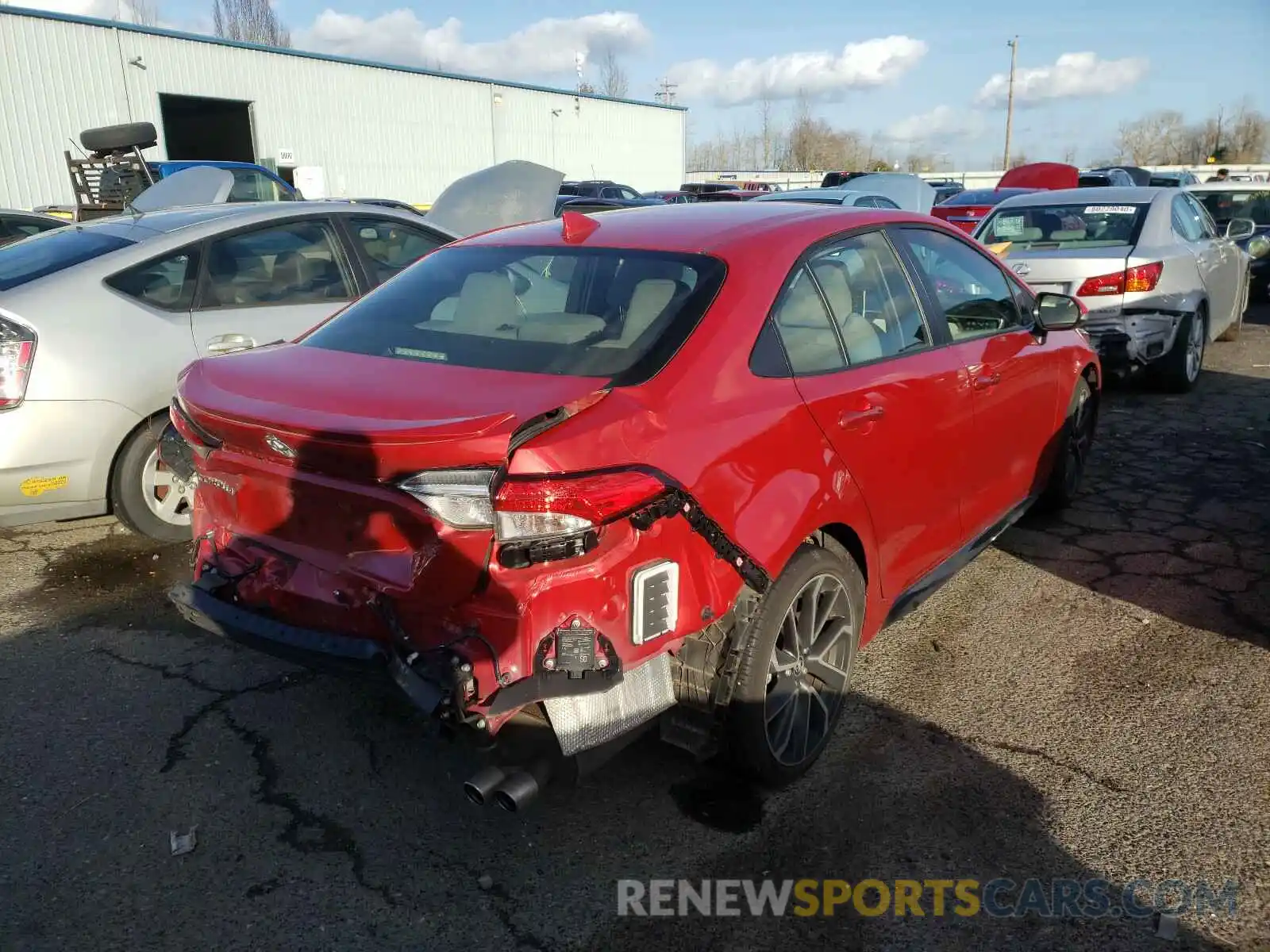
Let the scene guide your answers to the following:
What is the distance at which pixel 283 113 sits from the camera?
2789cm

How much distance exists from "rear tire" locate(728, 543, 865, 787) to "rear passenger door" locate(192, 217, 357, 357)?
3.29m

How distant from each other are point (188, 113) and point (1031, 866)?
107ft

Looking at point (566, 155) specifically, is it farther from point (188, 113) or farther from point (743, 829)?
point (743, 829)

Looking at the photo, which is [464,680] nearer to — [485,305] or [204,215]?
[485,305]

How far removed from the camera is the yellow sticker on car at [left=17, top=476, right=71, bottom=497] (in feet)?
14.2

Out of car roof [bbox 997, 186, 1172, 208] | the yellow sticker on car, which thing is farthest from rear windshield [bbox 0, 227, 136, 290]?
car roof [bbox 997, 186, 1172, 208]

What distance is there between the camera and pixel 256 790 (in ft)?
9.78

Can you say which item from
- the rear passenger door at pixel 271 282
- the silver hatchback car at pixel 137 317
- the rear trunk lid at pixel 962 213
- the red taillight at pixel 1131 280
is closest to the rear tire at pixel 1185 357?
the red taillight at pixel 1131 280

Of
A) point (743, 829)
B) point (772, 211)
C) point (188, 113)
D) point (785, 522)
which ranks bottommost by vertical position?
point (743, 829)

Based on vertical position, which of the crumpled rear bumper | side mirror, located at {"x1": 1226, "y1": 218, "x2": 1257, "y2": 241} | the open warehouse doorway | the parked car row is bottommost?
the crumpled rear bumper

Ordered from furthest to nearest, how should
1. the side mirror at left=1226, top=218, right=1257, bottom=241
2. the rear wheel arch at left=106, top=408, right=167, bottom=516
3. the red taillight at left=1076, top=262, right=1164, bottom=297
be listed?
the side mirror at left=1226, top=218, right=1257, bottom=241 < the red taillight at left=1076, top=262, right=1164, bottom=297 < the rear wheel arch at left=106, top=408, right=167, bottom=516

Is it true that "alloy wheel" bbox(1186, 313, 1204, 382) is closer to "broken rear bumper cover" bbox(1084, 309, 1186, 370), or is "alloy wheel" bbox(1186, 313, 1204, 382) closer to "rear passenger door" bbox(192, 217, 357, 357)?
"broken rear bumper cover" bbox(1084, 309, 1186, 370)

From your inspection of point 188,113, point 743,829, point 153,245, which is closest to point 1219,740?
A: point 743,829

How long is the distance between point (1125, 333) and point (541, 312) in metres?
5.97
